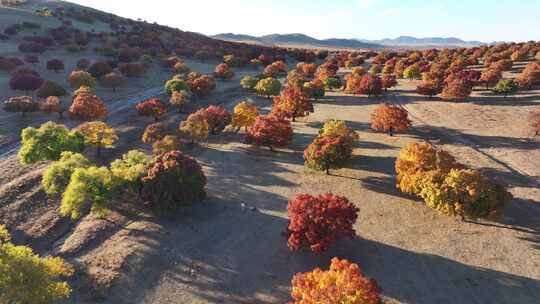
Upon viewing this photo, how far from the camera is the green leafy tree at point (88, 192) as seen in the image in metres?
35.5

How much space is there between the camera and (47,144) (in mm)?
47562

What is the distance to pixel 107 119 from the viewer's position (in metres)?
70.1

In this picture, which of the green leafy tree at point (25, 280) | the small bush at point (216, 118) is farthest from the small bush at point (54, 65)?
the green leafy tree at point (25, 280)

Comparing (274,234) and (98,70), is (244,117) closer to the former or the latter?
(274,234)

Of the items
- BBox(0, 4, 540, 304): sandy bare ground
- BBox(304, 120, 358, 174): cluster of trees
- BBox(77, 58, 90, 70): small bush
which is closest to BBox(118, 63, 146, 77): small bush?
BBox(77, 58, 90, 70): small bush

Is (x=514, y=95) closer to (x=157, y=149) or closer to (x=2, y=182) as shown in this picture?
(x=157, y=149)

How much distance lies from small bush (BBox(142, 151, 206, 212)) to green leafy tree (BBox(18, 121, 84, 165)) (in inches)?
659

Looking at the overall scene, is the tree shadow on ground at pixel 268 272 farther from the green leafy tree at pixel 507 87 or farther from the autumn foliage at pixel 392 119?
the green leafy tree at pixel 507 87

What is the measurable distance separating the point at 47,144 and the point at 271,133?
88.6 ft

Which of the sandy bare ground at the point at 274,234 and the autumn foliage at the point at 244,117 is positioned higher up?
the autumn foliage at the point at 244,117

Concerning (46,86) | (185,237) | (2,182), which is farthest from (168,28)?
(185,237)

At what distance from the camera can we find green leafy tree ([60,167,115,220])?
35.5m

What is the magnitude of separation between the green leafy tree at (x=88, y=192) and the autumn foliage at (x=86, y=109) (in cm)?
3053

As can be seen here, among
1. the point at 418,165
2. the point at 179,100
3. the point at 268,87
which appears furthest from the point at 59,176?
the point at 268,87
